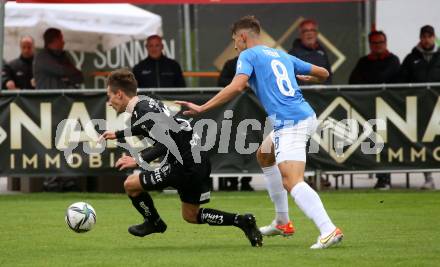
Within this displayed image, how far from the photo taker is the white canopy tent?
20.2 meters

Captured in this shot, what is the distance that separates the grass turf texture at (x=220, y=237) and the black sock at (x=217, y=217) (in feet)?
0.76

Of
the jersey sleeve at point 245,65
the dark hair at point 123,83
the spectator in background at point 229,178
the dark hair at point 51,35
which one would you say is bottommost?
the spectator in background at point 229,178

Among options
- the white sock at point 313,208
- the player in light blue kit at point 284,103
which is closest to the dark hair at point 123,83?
the player in light blue kit at point 284,103

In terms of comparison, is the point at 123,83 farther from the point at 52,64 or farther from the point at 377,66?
the point at 377,66

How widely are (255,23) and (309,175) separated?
683 centimetres

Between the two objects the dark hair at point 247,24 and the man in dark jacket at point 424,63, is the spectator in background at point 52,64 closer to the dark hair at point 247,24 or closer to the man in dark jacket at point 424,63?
the man in dark jacket at point 424,63

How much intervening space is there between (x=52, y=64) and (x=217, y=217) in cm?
841

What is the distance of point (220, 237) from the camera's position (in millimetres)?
11109

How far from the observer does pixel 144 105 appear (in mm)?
9930

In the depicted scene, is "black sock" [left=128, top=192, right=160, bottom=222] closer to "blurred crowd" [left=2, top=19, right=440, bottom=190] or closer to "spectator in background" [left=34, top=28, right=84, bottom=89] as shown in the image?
"blurred crowd" [left=2, top=19, right=440, bottom=190]

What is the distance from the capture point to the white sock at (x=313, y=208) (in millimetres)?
9477

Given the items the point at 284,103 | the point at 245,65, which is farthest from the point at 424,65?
the point at 245,65

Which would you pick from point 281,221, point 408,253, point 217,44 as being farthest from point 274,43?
point 408,253

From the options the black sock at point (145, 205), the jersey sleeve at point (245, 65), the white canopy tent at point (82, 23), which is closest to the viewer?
the jersey sleeve at point (245, 65)
